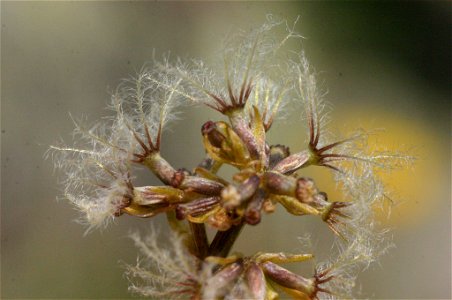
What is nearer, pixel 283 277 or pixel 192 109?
pixel 283 277

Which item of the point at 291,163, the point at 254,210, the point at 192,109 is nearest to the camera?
the point at 254,210

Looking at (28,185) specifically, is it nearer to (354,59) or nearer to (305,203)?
(305,203)

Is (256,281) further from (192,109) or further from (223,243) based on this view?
(192,109)

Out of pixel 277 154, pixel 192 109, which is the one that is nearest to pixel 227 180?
pixel 277 154

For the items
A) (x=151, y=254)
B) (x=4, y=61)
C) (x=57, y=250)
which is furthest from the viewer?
(x=4, y=61)

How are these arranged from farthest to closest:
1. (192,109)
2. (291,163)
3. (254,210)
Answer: (192,109) < (291,163) < (254,210)

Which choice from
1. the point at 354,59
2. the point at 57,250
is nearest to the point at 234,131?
the point at 57,250

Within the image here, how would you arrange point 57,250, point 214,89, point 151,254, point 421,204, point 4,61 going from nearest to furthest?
point 151,254 → point 214,89 → point 57,250 → point 4,61 → point 421,204
